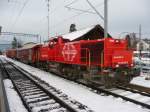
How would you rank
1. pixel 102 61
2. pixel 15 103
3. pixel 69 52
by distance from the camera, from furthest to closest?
pixel 69 52 < pixel 102 61 < pixel 15 103

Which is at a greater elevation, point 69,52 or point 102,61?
point 69,52

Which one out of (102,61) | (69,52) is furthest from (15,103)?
(69,52)

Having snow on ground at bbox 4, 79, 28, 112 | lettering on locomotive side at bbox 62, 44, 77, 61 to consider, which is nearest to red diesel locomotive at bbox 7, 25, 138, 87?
lettering on locomotive side at bbox 62, 44, 77, 61

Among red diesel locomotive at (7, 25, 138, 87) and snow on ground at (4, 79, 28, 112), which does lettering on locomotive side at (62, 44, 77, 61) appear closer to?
red diesel locomotive at (7, 25, 138, 87)

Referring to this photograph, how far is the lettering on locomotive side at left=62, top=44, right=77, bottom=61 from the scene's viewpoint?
14578 mm

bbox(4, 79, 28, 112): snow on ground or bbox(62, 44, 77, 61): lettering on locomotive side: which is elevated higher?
bbox(62, 44, 77, 61): lettering on locomotive side

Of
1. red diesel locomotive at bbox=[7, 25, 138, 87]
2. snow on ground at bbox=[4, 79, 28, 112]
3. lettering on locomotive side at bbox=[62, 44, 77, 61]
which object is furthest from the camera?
lettering on locomotive side at bbox=[62, 44, 77, 61]

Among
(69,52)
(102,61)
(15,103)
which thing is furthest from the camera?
(69,52)

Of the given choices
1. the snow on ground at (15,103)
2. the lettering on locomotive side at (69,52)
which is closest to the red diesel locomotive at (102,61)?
the lettering on locomotive side at (69,52)

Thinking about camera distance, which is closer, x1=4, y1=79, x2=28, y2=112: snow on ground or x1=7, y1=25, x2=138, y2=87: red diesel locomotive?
x1=4, y1=79, x2=28, y2=112: snow on ground

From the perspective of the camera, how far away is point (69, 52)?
50.3 feet

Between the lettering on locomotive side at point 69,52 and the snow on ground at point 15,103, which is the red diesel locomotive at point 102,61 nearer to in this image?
the lettering on locomotive side at point 69,52

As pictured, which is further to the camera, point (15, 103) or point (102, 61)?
point (102, 61)

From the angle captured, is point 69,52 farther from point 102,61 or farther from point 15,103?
point 15,103
